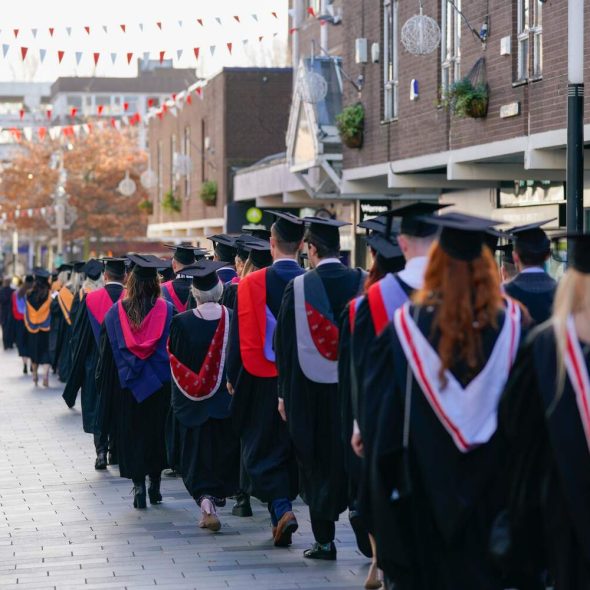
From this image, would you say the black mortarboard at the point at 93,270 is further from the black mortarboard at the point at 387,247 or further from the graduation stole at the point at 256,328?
the black mortarboard at the point at 387,247

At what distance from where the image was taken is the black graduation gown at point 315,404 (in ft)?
Answer: 29.6

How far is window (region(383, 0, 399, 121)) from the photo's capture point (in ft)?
81.5

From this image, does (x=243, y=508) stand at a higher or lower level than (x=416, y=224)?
lower

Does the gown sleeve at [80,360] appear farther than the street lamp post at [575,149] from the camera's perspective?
Yes

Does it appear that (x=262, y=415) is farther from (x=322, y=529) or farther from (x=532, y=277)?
(x=532, y=277)

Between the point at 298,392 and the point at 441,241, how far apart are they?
3420 millimetres

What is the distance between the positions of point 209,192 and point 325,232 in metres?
35.6

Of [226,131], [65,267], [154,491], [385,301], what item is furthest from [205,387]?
[226,131]

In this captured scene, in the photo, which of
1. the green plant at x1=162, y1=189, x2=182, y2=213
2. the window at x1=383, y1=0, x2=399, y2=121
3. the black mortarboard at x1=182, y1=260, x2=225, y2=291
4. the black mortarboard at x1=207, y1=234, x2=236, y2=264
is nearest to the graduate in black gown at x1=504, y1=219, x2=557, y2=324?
the black mortarboard at x1=182, y1=260, x2=225, y2=291

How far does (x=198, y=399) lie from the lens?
10.5 meters

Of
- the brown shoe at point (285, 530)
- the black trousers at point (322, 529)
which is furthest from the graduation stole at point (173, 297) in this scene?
the black trousers at point (322, 529)

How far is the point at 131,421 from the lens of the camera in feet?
37.2

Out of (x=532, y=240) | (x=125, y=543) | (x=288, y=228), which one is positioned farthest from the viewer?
(x=288, y=228)

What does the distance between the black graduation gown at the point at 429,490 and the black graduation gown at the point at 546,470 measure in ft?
1.34
